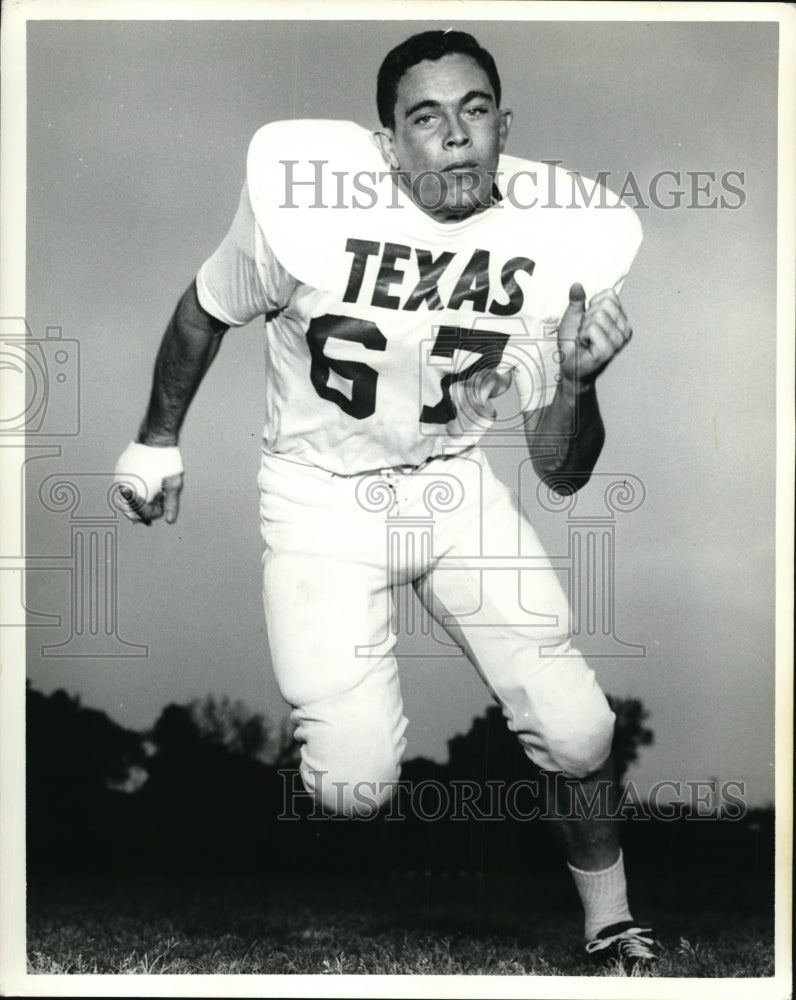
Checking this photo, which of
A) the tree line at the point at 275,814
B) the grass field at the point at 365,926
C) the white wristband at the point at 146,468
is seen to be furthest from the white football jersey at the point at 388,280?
the grass field at the point at 365,926

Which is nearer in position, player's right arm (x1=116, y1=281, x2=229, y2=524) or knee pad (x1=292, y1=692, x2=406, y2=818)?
knee pad (x1=292, y1=692, x2=406, y2=818)

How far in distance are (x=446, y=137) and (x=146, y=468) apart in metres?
0.94

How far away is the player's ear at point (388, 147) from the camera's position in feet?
8.21

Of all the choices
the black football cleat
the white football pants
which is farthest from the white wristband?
the black football cleat

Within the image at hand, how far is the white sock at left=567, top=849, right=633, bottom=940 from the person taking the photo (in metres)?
2.48

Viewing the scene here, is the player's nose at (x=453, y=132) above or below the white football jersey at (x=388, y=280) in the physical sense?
above

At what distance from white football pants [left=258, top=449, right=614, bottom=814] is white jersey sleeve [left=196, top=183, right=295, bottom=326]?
1.10ft

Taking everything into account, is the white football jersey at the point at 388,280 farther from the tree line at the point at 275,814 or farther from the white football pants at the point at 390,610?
the tree line at the point at 275,814

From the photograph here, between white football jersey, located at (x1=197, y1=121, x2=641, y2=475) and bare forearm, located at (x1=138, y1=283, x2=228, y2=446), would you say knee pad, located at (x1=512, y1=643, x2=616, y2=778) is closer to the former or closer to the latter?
white football jersey, located at (x1=197, y1=121, x2=641, y2=475)

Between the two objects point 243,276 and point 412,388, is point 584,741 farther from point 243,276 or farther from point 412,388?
point 243,276

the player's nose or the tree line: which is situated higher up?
the player's nose

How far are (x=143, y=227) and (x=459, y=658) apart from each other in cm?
114

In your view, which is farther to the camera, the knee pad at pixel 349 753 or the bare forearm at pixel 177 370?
the bare forearm at pixel 177 370

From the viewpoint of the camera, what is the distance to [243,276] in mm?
2518
